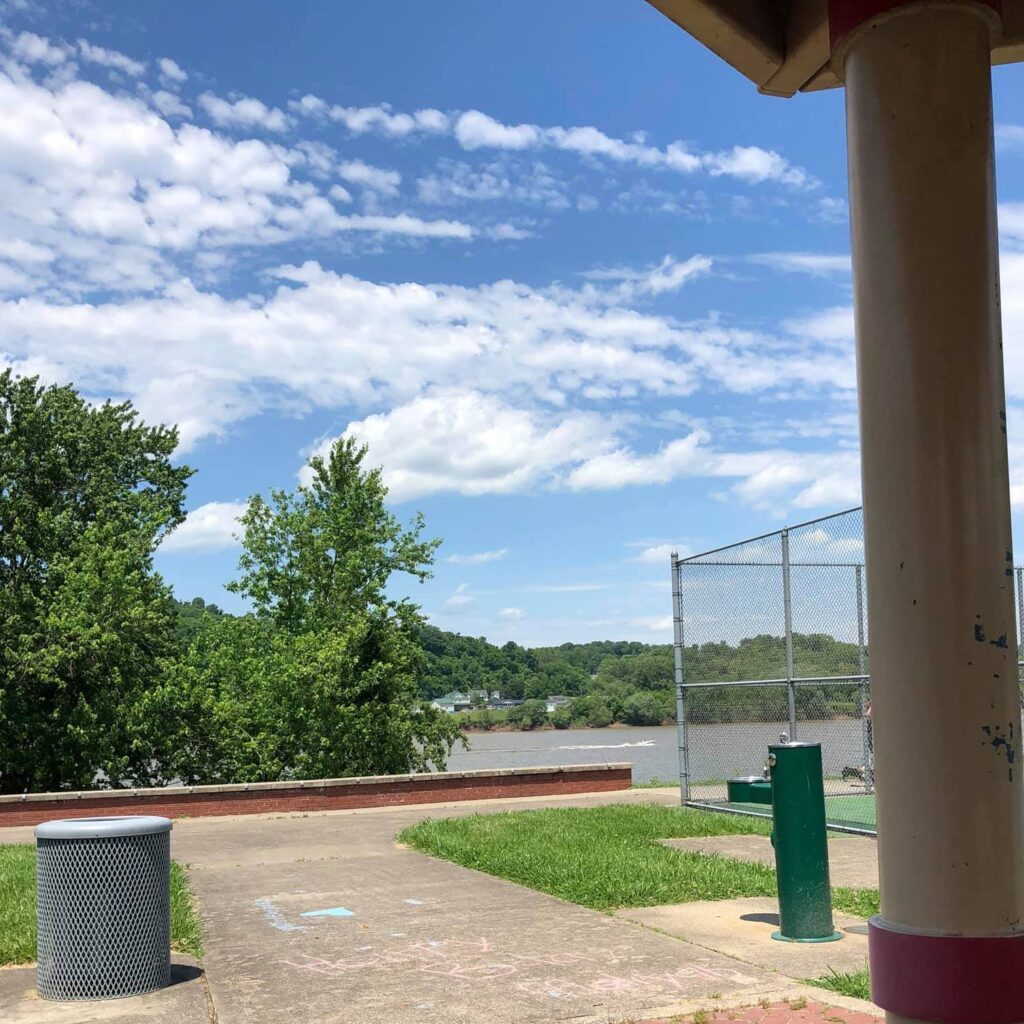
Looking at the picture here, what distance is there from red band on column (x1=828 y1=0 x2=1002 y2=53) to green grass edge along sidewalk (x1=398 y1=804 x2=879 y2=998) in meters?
4.52

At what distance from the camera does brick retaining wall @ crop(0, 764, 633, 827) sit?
16.5m

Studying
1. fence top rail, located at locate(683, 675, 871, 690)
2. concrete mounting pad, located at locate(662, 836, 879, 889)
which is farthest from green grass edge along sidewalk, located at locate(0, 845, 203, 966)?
fence top rail, located at locate(683, 675, 871, 690)

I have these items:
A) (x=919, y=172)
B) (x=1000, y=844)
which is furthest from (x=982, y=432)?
(x=1000, y=844)

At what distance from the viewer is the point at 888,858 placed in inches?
138

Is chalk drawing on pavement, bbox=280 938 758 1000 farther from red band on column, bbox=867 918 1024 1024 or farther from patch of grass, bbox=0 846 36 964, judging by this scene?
red band on column, bbox=867 918 1024 1024

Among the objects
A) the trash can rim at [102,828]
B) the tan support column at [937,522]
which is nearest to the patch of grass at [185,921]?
the trash can rim at [102,828]

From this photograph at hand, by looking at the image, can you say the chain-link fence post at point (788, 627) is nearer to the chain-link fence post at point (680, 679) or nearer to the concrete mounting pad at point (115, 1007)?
the chain-link fence post at point (680, 679)

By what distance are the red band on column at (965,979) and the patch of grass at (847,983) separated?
261cm

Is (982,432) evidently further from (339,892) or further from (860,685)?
(860,685)

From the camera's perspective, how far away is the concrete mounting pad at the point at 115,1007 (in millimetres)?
5613

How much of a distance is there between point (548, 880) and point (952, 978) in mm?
6319

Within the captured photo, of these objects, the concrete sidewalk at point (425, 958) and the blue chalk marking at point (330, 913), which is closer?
the concrete sidewalk at point (425, 958)

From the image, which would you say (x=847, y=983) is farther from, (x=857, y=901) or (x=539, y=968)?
(x=857, y=901)

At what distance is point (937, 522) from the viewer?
136 inches
